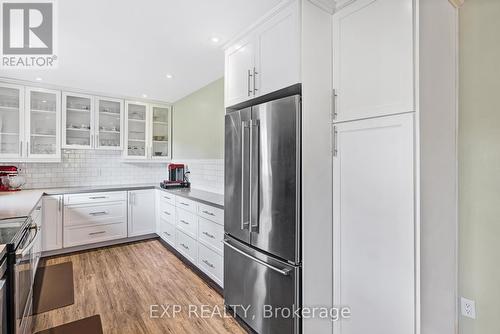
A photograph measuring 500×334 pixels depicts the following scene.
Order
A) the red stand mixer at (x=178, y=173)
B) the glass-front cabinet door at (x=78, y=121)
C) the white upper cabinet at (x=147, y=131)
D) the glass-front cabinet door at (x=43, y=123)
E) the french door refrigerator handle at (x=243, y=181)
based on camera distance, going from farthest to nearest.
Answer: the white upper cabinet at (x=147, y=131) → the red stand mixer at (x=178, y=173) → the glass-front cabinet door at (x=78, y=121) → the glass-front cabinet door at (x=43, y=123) → the french door refrigerator handle at (x=243, y=181)

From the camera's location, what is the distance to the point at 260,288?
6.21 feet

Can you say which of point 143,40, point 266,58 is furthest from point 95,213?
point 266,58

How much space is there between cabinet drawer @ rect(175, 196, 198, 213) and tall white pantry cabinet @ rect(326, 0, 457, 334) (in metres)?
1.77

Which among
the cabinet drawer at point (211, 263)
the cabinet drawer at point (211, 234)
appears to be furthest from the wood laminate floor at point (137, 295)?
the cabinet drawer at point (211, 234)

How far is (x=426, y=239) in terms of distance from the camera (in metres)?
1.38

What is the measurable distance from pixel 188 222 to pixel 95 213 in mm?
1638

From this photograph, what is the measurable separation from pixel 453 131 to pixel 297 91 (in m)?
1.01

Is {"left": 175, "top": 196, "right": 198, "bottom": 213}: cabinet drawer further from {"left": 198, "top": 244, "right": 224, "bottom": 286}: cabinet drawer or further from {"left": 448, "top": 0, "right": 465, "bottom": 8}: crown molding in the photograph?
{"left": 448, "top": 0, "right": 465, "bottom": 8}: crown molding

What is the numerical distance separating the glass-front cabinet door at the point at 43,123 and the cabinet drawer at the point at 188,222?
213cm

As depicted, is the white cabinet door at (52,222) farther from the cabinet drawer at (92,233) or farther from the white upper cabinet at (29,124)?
the white upper cabinet at (29,124)

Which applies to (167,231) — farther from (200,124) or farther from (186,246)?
(200,124)

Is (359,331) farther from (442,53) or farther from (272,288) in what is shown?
(442,53)

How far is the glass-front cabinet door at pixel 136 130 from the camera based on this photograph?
4.41m

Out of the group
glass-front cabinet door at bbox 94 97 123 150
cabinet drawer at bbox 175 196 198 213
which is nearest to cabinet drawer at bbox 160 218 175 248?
cabinet drawer at bbox 175 196 198 213
